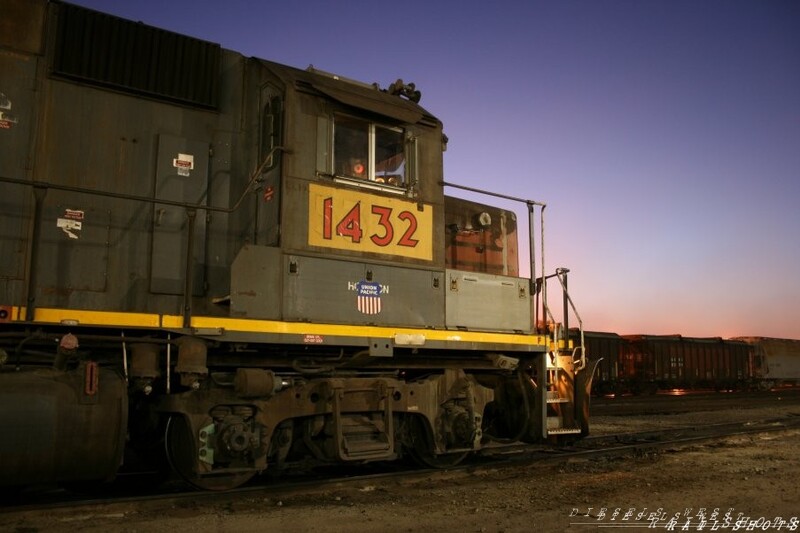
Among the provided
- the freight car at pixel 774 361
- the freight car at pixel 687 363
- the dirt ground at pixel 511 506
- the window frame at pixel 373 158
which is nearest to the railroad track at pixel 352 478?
the dirt ground at pixel 511 506

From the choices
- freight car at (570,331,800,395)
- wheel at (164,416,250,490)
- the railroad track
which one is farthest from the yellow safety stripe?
freight car at (570,331,800,395)

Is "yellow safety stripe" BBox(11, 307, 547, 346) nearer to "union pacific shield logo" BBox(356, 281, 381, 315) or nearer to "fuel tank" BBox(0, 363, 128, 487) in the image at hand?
"union pacific shield logo" BBox(356, 281, 381, 315)

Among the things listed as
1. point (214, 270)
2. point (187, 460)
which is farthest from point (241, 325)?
point (187, 460)

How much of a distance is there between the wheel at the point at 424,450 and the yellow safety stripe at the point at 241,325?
1155mm

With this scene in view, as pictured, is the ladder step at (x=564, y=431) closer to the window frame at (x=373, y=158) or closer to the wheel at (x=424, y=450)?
the wheel at (x=424, y=450)

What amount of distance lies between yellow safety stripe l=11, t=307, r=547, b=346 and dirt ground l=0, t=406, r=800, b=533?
5.01 feet

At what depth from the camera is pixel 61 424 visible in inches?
198

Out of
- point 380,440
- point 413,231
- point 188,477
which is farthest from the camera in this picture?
point 413,231

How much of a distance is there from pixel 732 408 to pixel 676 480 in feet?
51.3

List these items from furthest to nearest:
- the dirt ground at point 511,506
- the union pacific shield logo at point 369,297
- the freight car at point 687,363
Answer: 1. the freight car at point 687,363
2. the union pacific shield logo at point 369,297
3. the dirt ground at point 511,506

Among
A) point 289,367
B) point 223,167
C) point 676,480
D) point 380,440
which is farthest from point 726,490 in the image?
point 223,167

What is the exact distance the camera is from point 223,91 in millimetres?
7117

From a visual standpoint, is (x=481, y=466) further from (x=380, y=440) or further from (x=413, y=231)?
(x=413, y=231)

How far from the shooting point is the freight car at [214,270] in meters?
5.37
